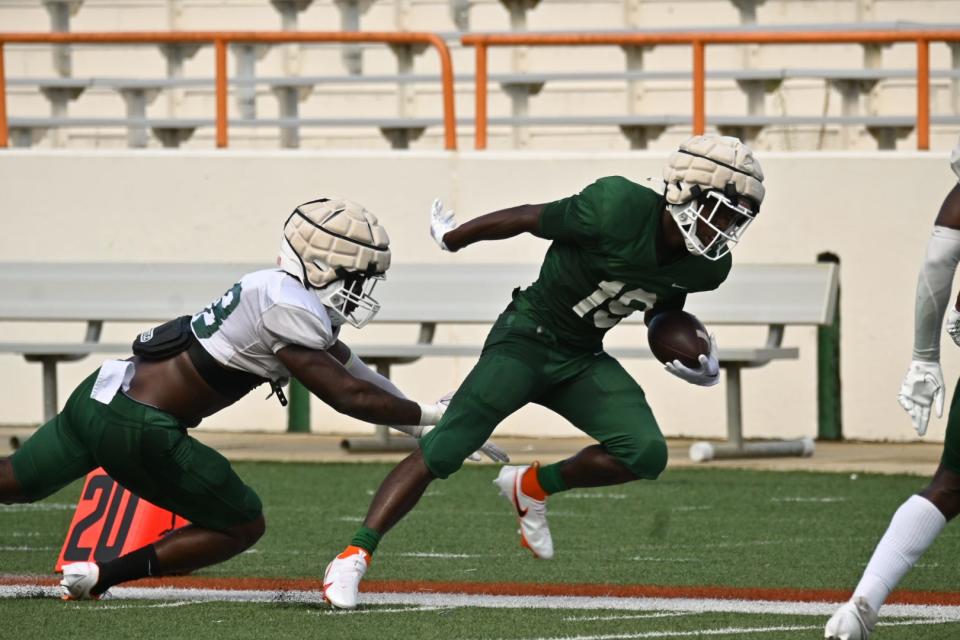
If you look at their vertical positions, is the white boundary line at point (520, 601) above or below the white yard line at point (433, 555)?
above

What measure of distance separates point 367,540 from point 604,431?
3.16ft

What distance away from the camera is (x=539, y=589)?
6.34 m

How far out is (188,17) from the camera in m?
17.2

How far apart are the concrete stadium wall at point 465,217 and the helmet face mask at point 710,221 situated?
5298 millimetres

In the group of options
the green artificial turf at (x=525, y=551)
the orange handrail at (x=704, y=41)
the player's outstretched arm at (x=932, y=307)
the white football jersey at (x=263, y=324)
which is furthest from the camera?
the orange handrail at (x=704, y=41)

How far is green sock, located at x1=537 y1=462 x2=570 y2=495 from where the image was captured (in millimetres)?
6594

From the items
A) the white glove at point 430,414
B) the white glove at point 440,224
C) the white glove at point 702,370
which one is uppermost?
the white glove at point 440,224

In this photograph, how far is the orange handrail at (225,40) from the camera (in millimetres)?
12227

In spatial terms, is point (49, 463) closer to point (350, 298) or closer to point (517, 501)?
point (350, 298)

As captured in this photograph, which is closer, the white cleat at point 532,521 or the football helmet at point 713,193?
the football helmet at point 713,193

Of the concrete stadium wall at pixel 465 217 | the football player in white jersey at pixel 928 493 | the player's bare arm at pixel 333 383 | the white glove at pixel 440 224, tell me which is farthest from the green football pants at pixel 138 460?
the concrete stadium wall at pixel 465 217

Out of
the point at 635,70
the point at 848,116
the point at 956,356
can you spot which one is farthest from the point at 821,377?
the point at 635,70

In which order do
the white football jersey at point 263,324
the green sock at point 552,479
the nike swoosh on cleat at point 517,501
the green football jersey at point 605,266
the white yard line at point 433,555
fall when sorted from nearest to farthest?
1. the white football jersey at point 263,324
2. the green football jersey at point 605,266
3. the green sock at point 552,479
4. the nike swoosh on cleat at point 517,501
5. the white yard line at point 433,555

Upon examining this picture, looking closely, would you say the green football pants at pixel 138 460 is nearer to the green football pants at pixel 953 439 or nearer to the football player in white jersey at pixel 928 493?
the football player in white jersey at pixel 928 493
